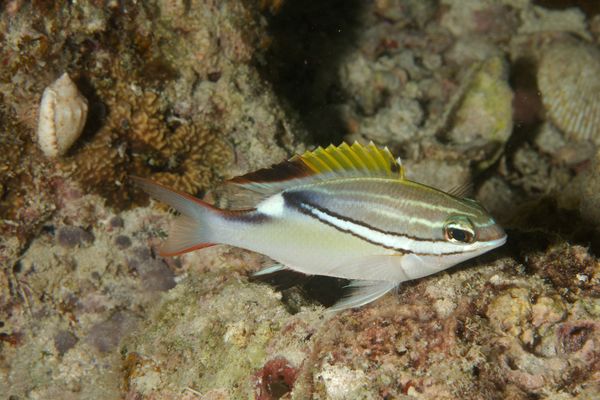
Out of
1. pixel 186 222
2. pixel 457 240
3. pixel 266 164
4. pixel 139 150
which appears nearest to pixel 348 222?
pixel 457 240

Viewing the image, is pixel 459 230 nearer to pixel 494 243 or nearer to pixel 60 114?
pixel 494 243

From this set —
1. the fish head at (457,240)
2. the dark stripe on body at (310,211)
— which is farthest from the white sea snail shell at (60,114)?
the fish head at (457,240)

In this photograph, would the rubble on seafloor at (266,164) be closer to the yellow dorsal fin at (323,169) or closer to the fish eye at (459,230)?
the fish eye at (459,230)

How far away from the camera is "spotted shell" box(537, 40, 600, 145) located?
670 centimetres

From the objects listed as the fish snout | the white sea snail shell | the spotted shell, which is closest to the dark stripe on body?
the fish snout

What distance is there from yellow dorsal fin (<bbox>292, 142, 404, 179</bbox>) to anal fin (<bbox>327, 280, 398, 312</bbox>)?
0.66 metres

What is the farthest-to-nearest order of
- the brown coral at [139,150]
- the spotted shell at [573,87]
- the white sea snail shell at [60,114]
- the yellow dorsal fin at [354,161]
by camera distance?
the spotted shell at [573,87] → the brown coral at [139,150] → the white sea snail shell at [60,114] → the yellow dorsal fin at [354,161]

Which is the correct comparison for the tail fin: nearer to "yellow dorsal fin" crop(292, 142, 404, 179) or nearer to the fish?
the fish

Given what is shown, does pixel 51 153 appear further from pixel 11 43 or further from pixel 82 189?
pixel 11 43

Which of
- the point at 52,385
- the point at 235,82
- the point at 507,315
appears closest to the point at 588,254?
the point at 507,315

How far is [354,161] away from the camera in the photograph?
283 cm

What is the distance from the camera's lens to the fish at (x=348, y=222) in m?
2.63

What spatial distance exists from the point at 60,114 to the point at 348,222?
2.59m

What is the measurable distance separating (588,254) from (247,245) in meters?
2.20
